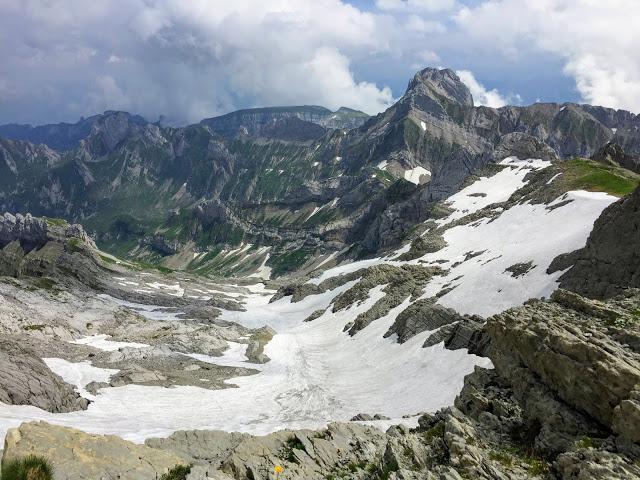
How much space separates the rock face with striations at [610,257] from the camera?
43.4m

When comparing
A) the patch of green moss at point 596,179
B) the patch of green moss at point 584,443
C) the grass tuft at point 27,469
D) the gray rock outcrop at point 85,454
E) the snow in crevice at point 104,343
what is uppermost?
the patch of green moss at point 596,179

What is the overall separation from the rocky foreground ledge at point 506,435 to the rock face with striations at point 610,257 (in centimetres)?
2046

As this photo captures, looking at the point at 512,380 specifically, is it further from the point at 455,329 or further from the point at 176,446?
the point at 455,329

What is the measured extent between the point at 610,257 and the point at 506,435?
33.9 meters

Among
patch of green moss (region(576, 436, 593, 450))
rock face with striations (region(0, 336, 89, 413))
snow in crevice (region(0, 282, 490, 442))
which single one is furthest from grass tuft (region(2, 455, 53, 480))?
rock face with striations (region(0, 336, 89, 413))

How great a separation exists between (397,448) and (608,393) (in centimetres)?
867

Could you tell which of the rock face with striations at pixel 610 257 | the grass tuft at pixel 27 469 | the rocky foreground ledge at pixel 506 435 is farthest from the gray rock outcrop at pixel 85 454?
the rock face with striations at pixel 610 257

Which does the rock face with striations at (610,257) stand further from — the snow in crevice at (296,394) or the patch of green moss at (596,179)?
the patch of green moss at (596,179)

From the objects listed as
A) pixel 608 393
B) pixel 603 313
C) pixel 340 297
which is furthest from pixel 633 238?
pixel 340 297

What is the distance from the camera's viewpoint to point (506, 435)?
20.4 meters

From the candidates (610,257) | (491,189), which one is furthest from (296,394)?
(491,189)

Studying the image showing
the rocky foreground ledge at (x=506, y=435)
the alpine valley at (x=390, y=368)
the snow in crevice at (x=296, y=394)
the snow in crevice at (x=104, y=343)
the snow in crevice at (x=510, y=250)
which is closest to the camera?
the rocky foreground ledge at (x=506, y=435)

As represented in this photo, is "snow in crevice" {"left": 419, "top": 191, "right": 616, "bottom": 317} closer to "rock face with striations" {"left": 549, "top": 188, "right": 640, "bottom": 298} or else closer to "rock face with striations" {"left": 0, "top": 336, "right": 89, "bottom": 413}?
"rock face with striations" {"left": 549, "top": 188, "right": 640, "bottom": 298}

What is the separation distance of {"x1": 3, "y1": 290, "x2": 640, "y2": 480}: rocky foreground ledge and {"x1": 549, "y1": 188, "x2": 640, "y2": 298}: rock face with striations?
67.1 feet
